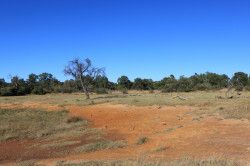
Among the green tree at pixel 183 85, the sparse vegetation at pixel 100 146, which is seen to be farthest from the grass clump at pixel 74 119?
the green tree at pixel 183 85

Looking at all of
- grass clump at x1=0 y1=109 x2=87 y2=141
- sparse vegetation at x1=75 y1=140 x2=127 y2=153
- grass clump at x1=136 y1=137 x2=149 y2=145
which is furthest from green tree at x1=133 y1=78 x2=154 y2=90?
sparse vegetation at x1=75 y1=140 x2=127 y2=153

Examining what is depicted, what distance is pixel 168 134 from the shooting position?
68.2ft

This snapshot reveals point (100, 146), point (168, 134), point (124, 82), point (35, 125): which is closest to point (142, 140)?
point (168, 134)

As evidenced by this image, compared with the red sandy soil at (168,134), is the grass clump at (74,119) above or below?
above

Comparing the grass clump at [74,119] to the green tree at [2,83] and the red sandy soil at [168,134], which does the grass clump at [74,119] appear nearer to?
the red sandy soil at [168,134]

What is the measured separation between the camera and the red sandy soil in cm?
1619

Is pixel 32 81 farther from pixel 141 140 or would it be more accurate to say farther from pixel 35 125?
pixel 141 140

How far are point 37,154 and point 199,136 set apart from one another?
276 inches

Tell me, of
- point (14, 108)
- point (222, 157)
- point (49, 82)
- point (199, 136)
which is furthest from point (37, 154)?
point (49, 82)

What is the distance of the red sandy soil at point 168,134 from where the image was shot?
16188mm

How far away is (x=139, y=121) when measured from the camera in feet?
88.3

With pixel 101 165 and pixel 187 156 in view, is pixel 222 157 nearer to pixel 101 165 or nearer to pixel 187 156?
pixel 187 156

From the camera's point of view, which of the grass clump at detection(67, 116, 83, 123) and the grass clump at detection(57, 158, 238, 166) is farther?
the grass clump at detection(67, 116, 83, 123)

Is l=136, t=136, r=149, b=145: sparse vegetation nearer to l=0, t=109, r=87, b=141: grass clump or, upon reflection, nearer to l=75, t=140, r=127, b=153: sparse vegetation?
l=75, t=140, r=127, b=153: sparse vegetation
